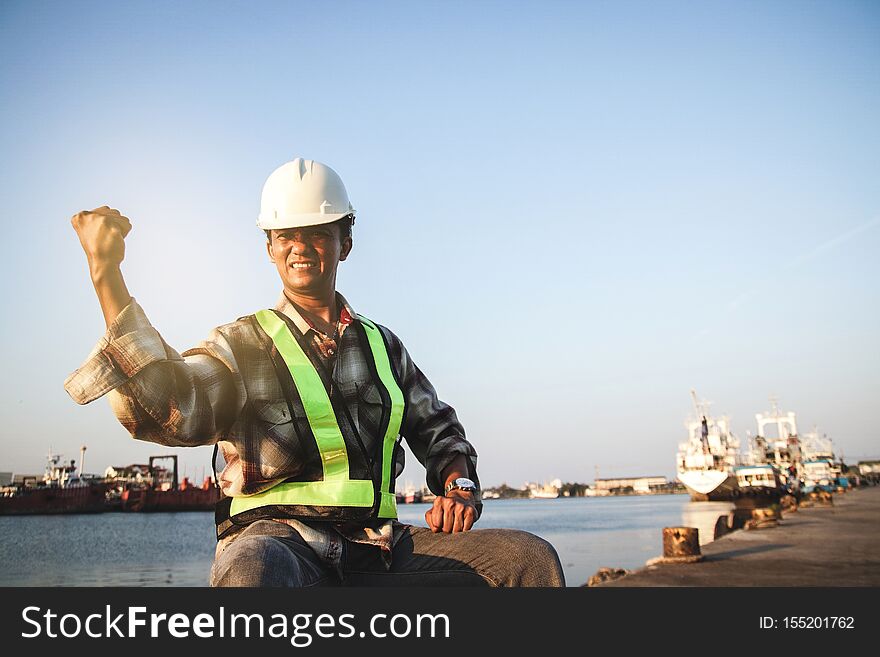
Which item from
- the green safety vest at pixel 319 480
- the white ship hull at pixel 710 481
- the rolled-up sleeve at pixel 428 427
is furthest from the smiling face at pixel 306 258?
the white ship hull at pixel 710 481

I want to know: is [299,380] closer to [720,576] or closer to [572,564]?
[720,576]

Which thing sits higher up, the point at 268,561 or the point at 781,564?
the point at 268,561

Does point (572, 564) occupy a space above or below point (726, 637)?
below

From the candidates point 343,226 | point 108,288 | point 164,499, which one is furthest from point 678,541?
point 164,499

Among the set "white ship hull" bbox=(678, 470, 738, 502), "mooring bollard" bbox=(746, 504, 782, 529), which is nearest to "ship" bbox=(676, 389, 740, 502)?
"white ship hull" bbox=(678, 470, 738, 502)

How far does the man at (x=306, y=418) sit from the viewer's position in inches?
61.8

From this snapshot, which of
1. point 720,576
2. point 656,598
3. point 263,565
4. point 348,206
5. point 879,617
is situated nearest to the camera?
point 263,565

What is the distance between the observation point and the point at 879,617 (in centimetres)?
215

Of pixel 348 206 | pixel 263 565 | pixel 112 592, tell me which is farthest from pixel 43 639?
pixel 348 206

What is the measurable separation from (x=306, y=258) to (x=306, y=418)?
1.93 ft

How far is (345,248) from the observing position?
7.82 ft

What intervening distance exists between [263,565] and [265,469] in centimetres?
34

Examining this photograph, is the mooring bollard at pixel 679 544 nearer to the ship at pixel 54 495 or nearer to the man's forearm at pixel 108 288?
the man's forearm at pixel 108 288

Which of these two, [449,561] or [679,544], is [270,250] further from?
[679,544]
